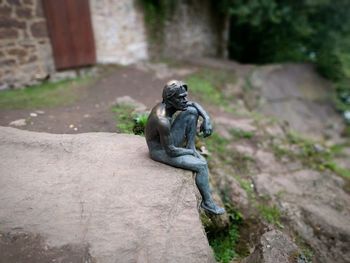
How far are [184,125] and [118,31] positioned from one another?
565 centimetres

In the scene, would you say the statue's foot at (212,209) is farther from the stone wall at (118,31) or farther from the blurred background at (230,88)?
the stone wall at (118,31)

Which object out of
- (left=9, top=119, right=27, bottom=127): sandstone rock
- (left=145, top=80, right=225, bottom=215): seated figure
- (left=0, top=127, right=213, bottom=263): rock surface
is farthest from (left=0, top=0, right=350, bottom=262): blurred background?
(left=0, top=127, right=213, bottom=263): rock surface

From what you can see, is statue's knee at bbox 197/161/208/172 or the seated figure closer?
the seated figure

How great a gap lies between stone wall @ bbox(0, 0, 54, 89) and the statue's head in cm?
456

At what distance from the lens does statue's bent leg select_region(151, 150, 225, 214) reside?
13.1 feet

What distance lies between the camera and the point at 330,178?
620cm

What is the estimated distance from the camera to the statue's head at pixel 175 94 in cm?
Answer: 387

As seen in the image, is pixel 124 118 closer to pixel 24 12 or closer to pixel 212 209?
pixel 212 209

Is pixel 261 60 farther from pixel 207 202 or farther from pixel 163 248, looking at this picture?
pixel 163 248

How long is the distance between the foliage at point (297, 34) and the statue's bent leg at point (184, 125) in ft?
20.6

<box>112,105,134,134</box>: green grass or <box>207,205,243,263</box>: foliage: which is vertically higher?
<box>112,105,134,134</box>: green grass

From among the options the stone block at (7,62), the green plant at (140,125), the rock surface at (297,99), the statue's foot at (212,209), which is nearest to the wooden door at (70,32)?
the stone block at (7,62)

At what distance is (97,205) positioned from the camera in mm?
3598

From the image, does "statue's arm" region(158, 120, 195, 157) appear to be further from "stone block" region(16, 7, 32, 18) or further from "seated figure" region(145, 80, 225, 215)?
"stone block" region(16, 7, 32, 18)
